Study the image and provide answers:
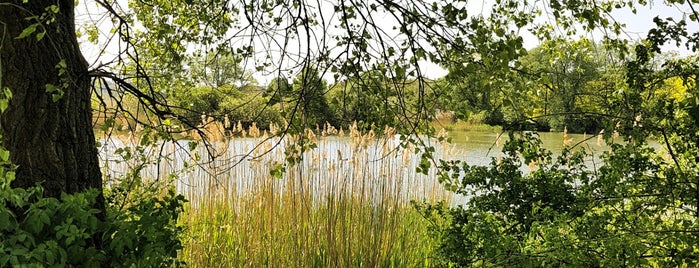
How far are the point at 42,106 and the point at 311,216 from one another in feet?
5.36

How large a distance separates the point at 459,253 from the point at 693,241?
753 mm

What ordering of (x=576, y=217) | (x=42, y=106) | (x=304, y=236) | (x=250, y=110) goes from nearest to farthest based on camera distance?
(x=42, y=106) < (x=576, y=217) < (x=304, y=236) < (x=250, y=110)

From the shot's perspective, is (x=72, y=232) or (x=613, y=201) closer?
(x=72, y=232)

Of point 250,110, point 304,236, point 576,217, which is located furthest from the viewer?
point 250,110

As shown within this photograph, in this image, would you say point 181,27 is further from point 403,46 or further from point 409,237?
point 409,237

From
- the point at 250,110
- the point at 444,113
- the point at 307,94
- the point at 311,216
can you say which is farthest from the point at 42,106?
the point at 311,216

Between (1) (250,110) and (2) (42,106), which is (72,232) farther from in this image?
(1) (250,110)

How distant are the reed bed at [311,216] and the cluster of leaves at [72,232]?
3.63 ft

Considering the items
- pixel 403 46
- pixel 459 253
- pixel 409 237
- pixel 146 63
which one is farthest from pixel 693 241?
pixel 146 63

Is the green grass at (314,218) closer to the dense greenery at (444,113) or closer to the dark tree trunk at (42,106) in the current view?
the dense greenery at (444,113)

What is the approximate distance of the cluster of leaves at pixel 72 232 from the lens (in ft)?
4.67

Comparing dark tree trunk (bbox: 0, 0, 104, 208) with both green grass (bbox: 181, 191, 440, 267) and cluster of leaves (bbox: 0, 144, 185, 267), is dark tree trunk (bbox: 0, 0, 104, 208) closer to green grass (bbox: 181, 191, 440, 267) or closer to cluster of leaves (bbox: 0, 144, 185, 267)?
cluster of leaves (bbox: 0, 144, 185, 267)

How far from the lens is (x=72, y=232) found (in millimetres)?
1557

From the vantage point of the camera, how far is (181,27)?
261cm
